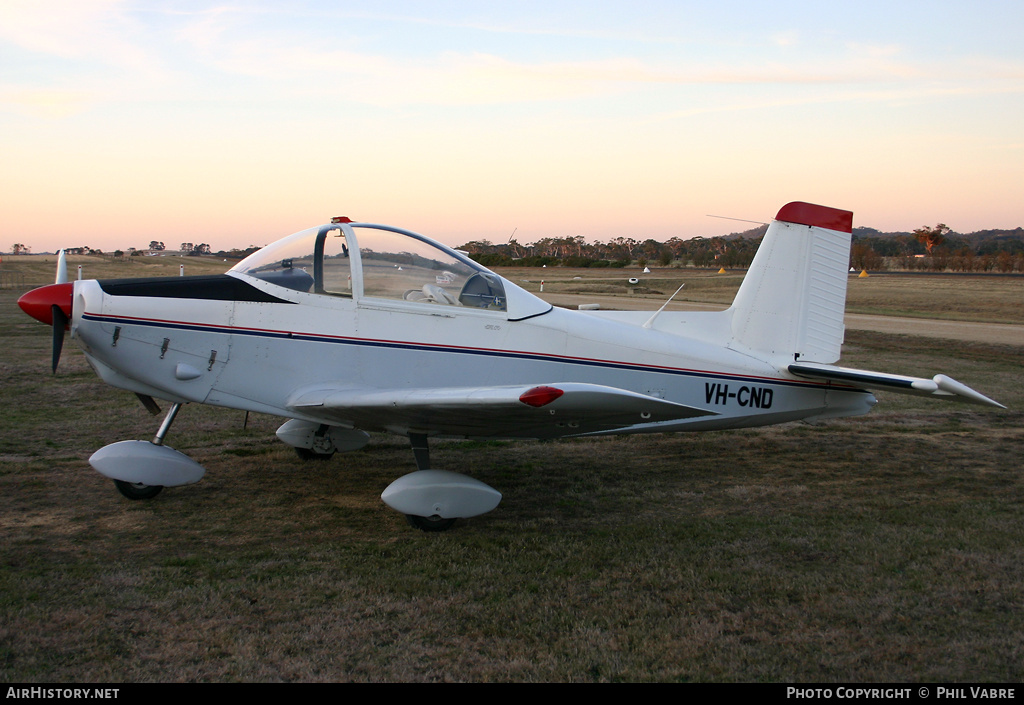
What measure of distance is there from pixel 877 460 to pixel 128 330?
642 cm

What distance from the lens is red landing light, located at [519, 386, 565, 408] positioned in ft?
12.5

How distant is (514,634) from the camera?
3.32 meters

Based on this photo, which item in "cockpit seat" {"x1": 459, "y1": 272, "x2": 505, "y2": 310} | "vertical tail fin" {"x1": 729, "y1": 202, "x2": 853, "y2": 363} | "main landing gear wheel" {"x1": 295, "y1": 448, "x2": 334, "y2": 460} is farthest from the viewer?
"main landing gear wheel" {"x1": 295, "y1": 448, "x2": 334, "y2": 460}

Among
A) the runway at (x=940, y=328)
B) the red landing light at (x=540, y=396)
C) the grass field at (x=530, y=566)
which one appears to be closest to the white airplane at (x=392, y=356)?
the red landing light at (x=540, y=396)

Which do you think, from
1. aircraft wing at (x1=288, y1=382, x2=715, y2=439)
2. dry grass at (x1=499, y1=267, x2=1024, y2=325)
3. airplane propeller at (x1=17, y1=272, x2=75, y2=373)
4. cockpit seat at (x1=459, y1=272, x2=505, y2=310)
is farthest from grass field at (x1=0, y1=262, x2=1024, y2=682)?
dry grass at (x1=499, y1=267, x2=1024, y2=325)

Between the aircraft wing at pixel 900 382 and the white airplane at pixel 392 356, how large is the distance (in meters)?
0.02

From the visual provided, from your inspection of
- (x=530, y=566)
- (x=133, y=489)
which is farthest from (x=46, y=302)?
(x=530, y=566)

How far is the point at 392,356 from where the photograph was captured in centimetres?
505

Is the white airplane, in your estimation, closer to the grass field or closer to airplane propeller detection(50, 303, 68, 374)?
airplane propeller detection(50, 303, 68, 374)

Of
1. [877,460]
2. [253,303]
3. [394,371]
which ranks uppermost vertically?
[253,303]

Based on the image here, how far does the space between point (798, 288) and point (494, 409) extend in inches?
131

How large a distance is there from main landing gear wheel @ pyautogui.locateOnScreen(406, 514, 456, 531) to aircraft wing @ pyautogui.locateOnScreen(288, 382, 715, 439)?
63 centimetres
